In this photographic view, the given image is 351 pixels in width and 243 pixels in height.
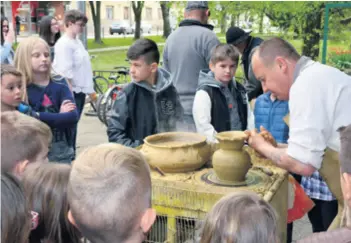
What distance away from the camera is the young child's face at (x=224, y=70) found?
3639 millimetres

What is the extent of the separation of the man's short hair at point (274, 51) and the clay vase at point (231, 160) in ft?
1.69

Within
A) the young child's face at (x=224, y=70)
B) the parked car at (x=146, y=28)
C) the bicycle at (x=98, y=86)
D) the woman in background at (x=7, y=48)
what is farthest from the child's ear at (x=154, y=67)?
the parked car at (x=146, y=28)

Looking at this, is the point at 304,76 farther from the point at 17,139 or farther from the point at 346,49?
the point at 346,49

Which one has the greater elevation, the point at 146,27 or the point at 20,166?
the point at 146,27

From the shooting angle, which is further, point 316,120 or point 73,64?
point 73,64

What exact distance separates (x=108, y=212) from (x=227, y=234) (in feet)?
Result: 1.56

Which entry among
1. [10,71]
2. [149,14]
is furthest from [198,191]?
[149,14]

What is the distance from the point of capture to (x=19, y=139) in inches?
92.7

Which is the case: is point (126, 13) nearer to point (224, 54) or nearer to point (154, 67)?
point (224, 54)

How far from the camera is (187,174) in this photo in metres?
2.67

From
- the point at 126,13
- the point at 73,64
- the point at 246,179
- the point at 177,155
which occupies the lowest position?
the point at 246,179

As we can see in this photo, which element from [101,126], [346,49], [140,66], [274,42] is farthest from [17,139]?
[346,49]

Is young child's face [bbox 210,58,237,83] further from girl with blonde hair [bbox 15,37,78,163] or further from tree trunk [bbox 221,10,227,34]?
tree trunk [bbox 221,10,227,34]

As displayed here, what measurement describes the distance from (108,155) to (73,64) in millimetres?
4232
